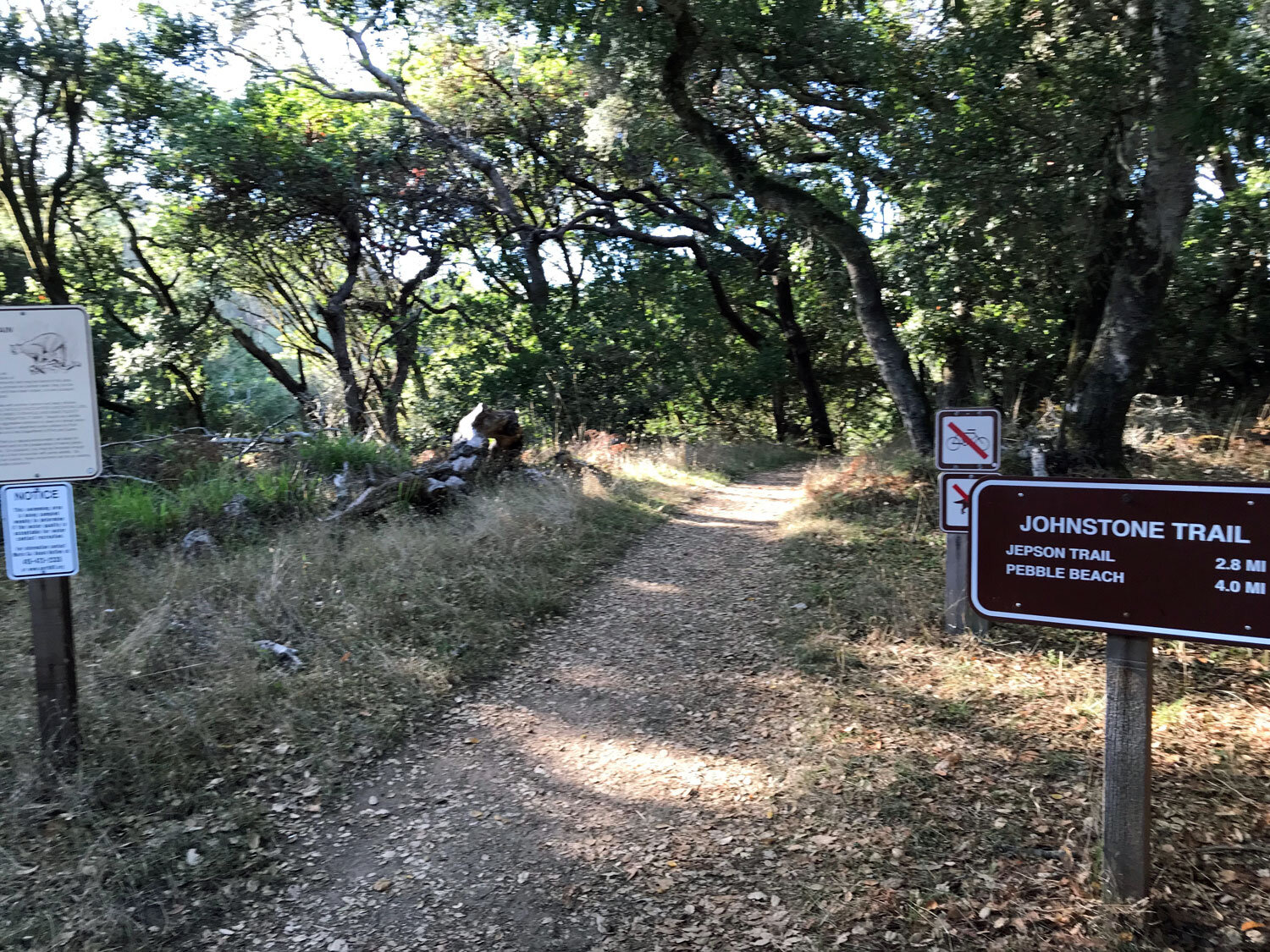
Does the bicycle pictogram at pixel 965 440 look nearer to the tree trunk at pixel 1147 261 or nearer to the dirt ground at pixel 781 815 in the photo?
the dirt ground at pixel 781 815

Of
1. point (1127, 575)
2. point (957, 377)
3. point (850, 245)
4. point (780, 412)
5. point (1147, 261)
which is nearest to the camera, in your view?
point (1127, 575)

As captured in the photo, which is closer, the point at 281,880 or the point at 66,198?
the point at 281,880

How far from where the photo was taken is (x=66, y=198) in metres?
17.8

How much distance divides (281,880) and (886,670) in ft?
11.7

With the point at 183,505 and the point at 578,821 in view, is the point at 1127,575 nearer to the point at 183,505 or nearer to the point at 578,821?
the point at 578,821

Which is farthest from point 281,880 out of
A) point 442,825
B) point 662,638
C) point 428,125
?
point 428,125

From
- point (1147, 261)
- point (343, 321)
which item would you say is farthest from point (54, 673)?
point (343, 321)

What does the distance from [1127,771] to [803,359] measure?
1914 cm

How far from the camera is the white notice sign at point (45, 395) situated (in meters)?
3.83

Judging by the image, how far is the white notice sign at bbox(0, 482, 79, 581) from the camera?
384 centimetres

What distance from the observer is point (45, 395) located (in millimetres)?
3889

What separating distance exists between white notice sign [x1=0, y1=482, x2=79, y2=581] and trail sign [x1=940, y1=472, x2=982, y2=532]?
5032mm

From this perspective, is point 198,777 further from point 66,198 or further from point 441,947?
point 66,198

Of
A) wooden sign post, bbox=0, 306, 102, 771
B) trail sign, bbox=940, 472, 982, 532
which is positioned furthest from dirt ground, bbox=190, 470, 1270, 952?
wooden sign post, bbox=0, 306, 102, 771
